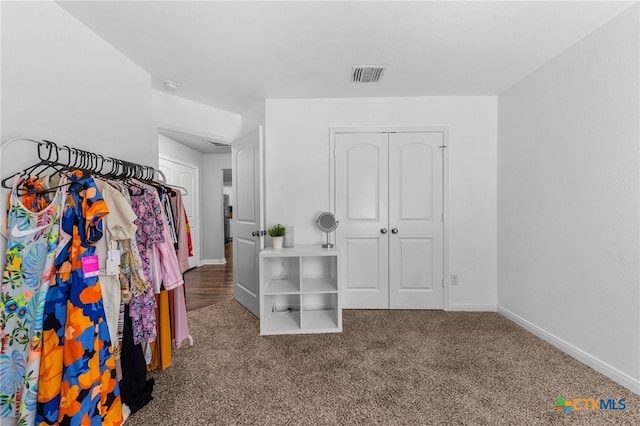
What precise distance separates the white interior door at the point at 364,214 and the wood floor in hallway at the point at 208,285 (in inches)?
67.6

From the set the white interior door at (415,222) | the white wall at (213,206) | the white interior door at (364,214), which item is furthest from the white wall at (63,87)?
the white wall at (213,206)

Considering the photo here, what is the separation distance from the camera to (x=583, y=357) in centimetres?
187

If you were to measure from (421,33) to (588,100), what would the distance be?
1265 mm

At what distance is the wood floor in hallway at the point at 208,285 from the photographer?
3.32 metres

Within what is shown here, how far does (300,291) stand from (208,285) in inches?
85.8

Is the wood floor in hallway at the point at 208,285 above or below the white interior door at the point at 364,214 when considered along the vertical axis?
below

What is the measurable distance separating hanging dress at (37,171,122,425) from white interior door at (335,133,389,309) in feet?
6.88

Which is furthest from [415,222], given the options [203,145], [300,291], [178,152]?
[178,152]

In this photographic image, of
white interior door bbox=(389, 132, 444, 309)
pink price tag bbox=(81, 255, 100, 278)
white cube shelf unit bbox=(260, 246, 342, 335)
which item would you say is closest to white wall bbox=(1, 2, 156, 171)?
pink price tag bbox=(81, 255, 100, 278)

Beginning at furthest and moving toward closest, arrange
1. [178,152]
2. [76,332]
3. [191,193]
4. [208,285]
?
[191,193], [178,152], [208,285], [76,332]

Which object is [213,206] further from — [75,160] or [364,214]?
[75,160]

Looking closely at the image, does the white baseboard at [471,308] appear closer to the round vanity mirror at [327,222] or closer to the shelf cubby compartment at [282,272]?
the round vanity mirror at [327,222]

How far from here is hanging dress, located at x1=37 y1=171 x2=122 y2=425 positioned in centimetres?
110

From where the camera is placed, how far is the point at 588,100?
72.6 inches
